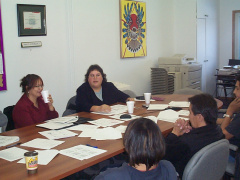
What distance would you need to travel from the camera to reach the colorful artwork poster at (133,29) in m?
5.60

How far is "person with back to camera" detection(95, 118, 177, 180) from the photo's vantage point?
1410 millimetres

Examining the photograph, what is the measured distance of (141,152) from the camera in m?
1.41

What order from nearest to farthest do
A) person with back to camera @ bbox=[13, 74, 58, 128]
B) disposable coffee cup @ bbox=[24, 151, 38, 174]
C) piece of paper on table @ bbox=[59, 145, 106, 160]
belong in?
disposable coffee cup @ bbox=[24, 151, 38, 174], piece of paper on table @ bbox=[59, 145, 106, 160], person with back to camera @ bbox=[13, 74, 58, 128]

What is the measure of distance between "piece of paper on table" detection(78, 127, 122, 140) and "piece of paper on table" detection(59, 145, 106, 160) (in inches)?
8.9

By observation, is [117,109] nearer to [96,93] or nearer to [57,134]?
[96,93]

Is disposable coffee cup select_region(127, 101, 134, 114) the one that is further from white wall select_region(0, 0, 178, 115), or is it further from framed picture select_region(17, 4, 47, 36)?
framed picture select_region(17, 4, 47, 36)

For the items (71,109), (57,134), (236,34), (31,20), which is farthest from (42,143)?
(236,34)

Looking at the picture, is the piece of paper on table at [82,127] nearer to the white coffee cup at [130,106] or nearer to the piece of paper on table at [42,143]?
the piece of paper on table at [42,143]

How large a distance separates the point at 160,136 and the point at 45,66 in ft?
10.5

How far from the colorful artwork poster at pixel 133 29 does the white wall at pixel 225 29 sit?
277 centimetres

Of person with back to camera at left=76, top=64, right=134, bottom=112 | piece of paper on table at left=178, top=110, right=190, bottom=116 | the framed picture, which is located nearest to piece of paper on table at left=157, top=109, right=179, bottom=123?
piece of paper on table at left=178, top=110, right=190, bottom=116

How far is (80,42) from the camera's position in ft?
15.9

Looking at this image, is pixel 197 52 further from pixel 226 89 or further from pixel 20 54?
pixel 20 54

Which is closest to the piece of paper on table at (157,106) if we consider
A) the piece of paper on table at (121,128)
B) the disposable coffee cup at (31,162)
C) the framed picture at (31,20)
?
the piece of paper on table at (121,128)
